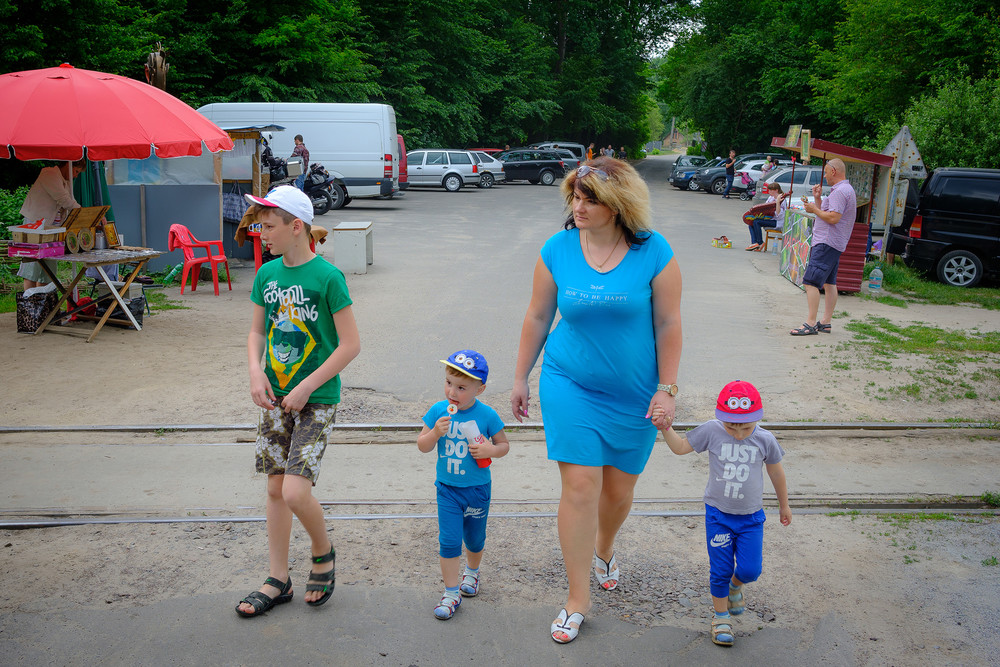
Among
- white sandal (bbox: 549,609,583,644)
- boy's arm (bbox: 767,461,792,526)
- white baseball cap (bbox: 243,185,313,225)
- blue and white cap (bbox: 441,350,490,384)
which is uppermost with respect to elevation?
white baseball cap (bbox: 243,185,313,225)

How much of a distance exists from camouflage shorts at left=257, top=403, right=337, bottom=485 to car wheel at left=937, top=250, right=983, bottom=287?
1232cm

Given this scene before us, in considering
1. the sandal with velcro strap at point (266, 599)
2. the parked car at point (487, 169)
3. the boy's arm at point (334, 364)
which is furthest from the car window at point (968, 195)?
the parked car at point (487, 169)

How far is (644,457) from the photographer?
11.6 ft

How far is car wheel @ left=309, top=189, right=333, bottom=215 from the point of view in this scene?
21.7m

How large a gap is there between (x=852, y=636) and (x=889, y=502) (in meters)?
1.62

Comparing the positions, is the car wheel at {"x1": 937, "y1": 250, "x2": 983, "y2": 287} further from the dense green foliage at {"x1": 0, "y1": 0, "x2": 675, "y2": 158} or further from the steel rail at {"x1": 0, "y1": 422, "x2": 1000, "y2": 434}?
the dense green foliage at {"x1": 0, "y1": 0, "x2": 675, "y2": 158}

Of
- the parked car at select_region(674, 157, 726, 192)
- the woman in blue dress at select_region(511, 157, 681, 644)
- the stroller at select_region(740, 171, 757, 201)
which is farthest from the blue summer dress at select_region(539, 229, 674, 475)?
the parked car at select_region(674, 157, 726, 192)

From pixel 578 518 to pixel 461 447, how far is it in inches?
21.8

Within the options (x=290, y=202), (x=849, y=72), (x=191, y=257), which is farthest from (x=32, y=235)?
(x=849, y=72)

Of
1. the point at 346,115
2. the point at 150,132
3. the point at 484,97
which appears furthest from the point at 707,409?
the point at 484,97

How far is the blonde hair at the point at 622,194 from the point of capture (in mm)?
3359

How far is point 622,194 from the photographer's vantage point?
11.1 feet

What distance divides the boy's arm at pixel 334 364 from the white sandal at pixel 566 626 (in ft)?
4.38

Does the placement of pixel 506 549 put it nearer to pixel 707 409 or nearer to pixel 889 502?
pixel 889 502
